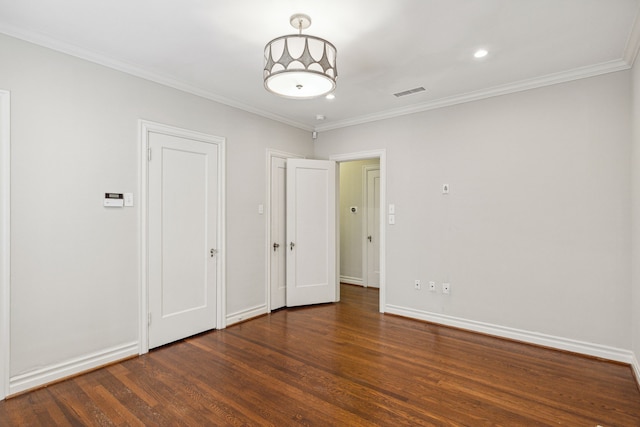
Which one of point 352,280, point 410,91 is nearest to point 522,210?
point 410,91

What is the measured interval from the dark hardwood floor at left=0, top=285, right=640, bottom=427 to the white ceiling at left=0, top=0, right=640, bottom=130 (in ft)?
8.91

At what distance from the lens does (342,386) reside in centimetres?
254

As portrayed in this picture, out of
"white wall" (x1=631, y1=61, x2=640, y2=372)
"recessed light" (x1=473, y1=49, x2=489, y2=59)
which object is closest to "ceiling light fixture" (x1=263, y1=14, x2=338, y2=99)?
"recessed light" (x1=473, y1=49, x2=489, y2=59)

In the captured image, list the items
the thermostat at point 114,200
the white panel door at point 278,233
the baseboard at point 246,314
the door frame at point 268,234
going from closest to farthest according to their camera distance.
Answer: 1. the thermostat at point 114,200
2. the baseboard at point 246,314
3. the door frame at point 268,234
4. the white panel door at point 278,233

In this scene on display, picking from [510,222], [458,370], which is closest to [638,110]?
[510,222]

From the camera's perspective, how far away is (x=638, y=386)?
2.54 m

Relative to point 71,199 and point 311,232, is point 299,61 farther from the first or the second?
point 311,232

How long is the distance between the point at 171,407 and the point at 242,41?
9.22 ft

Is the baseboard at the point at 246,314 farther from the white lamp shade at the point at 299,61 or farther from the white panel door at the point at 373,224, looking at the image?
the white lamp shade at the point at 299,61

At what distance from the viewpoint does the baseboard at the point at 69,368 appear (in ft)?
7.97

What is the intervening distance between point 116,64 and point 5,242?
1.73 meters

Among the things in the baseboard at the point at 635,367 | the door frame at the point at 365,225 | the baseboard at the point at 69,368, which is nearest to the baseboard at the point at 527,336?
the baseboard at the point at 635,367

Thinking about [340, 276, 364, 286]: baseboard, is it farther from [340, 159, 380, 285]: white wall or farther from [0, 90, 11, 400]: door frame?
[0, 90, 11, 400]: door frame

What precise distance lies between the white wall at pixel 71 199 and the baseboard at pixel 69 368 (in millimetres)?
38
